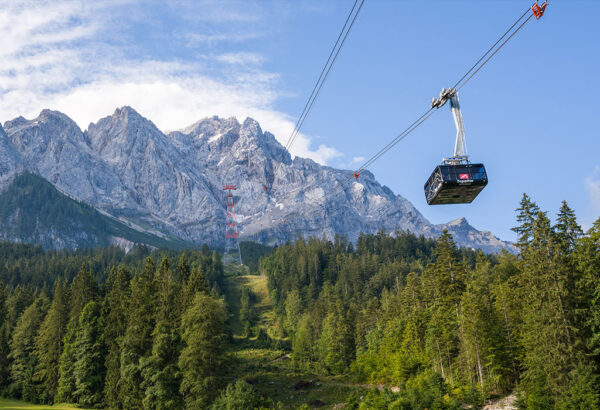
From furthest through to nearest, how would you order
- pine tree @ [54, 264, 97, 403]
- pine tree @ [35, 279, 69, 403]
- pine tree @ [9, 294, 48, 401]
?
1. pine tree @ [9, 294, 48, 401]
2. pine tree @ [35, 279, 69, 403]
3. pine tree @ [54, 264, 97, 403]

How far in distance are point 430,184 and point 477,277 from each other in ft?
184

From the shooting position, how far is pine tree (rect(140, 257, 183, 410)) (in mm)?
73812

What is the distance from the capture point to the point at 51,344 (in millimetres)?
92312

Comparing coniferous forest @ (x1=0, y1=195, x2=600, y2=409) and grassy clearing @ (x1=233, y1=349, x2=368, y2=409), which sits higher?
coniferous forest @ (x1=0, y1=195, x2=600, y2=409)

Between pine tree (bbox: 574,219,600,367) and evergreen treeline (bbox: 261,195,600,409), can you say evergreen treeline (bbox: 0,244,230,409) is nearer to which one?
evergreen treeline (bbox: 261,195,600,409)

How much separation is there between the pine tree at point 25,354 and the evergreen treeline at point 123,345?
16 cm

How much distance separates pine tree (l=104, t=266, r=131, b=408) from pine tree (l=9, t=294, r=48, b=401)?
53.8 ft

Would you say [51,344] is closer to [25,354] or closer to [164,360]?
[25,354]

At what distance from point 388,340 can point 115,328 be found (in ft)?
155

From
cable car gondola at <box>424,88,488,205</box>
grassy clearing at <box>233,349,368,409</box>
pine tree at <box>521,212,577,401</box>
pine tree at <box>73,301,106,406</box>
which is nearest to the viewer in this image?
cable car gondola at <box>424,88,488,205</box>

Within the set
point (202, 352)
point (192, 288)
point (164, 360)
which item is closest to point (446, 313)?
point (202, 352)

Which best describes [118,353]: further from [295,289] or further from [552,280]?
[295,289]

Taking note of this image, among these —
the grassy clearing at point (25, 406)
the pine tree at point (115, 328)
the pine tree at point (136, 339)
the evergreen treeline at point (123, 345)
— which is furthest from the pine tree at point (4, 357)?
the pine tree at point (136, 339)

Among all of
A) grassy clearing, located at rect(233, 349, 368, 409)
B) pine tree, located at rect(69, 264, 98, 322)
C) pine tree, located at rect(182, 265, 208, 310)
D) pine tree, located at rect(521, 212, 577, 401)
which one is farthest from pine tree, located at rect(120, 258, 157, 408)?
pine tree, located at rect(521, 212, 577, 401)
